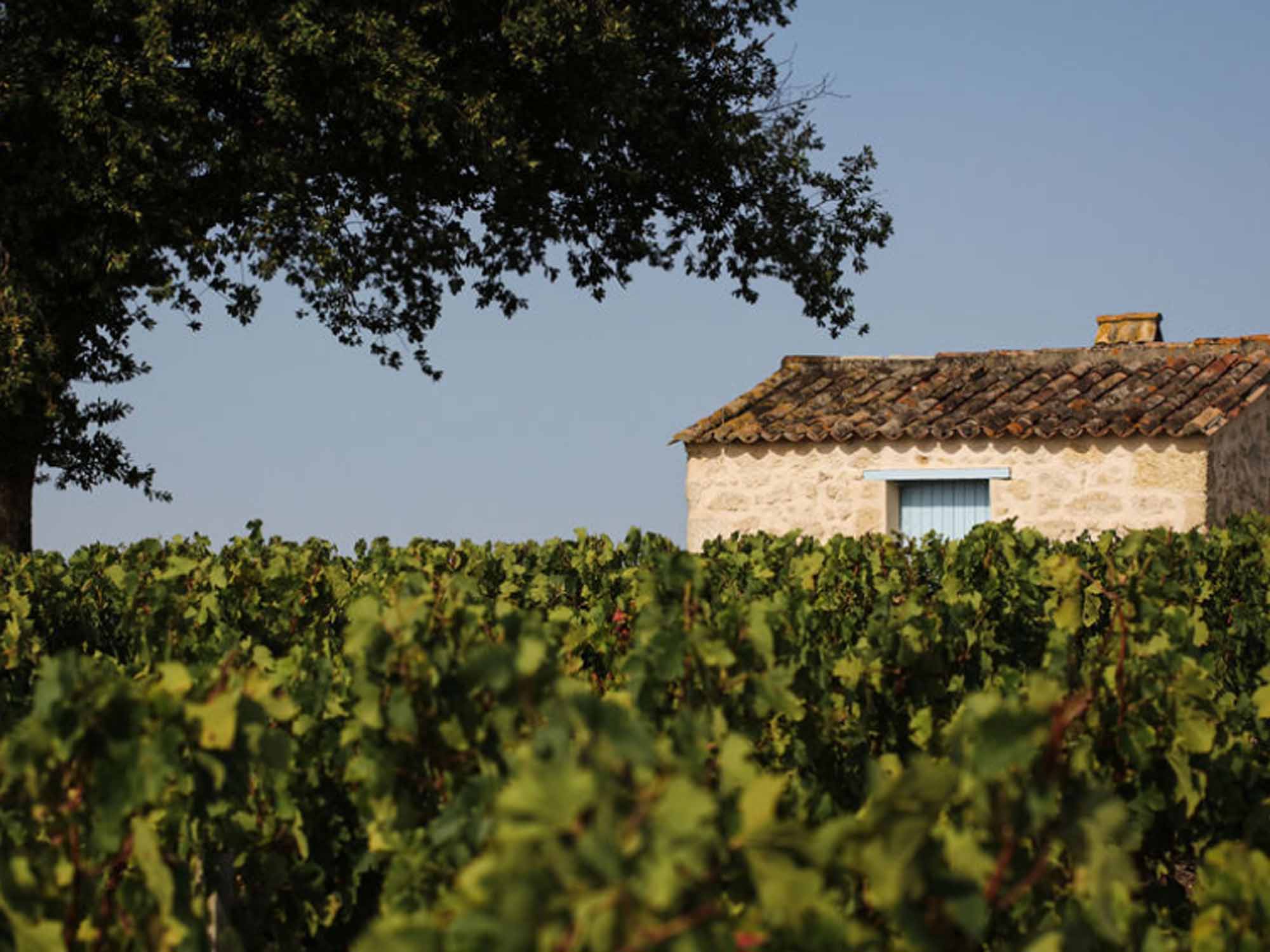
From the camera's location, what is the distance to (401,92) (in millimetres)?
15531

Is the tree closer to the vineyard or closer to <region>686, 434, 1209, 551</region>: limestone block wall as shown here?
<region>686, 434, 1209, 551</region>: limestone block wall

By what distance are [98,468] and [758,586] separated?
1204 centimetres

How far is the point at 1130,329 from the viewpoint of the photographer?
22219 millimetres

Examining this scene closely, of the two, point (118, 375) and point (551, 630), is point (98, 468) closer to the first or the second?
point (118, 375)

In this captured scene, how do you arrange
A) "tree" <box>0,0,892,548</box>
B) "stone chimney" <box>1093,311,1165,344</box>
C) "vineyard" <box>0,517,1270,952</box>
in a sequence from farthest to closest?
"stone chimney" <box>1093,311,1165,344</box> → "tree" <box>0,0,892,548</box> → "vineyard" <box>0,517,1270,952</box>

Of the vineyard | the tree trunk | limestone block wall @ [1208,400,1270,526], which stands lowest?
the vineyard

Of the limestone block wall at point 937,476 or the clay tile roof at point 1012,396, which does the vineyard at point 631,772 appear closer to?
the limestone block wall at point 937,476

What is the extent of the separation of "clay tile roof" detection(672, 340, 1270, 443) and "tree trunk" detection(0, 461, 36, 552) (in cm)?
838

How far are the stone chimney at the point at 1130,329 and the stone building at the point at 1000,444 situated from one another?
18 cm

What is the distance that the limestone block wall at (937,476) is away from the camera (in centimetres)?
1811

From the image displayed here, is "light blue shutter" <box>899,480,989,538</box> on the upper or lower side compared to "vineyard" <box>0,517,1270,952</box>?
upper

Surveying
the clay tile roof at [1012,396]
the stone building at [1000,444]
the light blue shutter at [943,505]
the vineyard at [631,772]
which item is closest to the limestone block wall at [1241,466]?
the stone building at [1000,444]

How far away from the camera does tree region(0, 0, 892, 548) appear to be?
15.7m

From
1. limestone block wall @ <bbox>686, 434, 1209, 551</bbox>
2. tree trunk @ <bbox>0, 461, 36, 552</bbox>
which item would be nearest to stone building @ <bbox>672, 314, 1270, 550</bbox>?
limestone block wall @ <bbox>686, 434, 1209, 551</bbox>
